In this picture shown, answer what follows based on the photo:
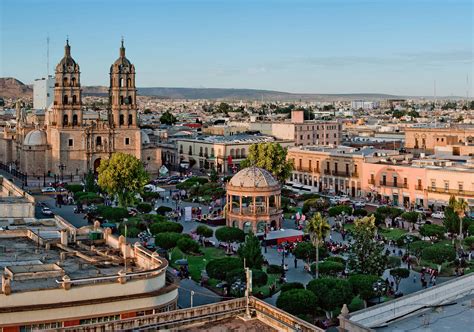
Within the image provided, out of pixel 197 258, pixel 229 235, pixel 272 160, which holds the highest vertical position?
pixel 272 160

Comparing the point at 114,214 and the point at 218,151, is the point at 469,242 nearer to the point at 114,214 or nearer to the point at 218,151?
the point at 114,214

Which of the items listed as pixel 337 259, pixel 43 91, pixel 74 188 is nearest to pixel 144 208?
pixel 74 188

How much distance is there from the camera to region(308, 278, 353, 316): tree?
27.2 m

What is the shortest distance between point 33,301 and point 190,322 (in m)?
4.05

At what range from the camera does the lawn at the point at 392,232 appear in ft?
149

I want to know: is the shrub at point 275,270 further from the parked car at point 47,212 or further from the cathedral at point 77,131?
the cathedral at point 77,131

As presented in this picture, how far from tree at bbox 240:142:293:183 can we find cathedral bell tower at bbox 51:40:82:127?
21.4 meters

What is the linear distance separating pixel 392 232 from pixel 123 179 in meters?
21.1

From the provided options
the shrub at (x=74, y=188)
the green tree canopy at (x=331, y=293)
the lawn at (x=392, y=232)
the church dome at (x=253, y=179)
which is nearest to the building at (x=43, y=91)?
the shrub at (x=74, y=188)

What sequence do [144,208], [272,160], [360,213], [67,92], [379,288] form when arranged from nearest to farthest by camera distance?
[379,288]
[360,213]
[144,208]
[272,160]
[67,92]

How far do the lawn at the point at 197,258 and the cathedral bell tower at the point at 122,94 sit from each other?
37.3 metres

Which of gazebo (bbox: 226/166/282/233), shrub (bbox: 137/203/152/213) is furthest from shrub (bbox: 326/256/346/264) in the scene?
shrub (bbox: 137/203/152/213)

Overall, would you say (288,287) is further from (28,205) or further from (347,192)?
(347,192)

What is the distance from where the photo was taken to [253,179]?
1906 inches
